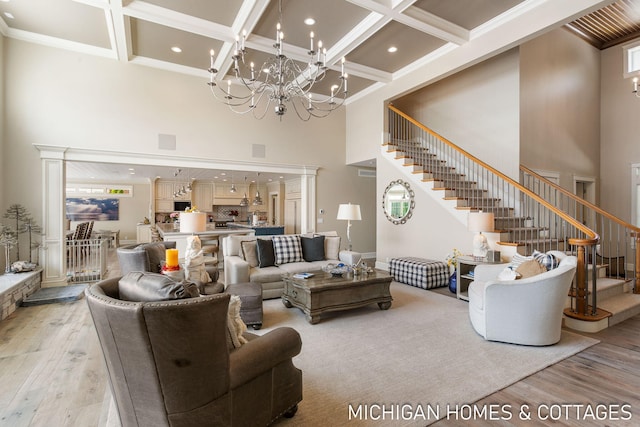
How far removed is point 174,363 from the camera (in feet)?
4.39

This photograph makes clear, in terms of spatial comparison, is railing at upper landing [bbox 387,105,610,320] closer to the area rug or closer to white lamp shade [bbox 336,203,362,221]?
the area rug

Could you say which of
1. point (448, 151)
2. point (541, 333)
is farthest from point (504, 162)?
point (541, 333)

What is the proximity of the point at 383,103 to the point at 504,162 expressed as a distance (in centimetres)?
275

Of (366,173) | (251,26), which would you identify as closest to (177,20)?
(251,26)

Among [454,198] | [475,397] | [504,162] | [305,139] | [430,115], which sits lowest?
[475,397]

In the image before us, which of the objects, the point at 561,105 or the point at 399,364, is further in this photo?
the point at 561,105

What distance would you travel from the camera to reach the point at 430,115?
7801mm

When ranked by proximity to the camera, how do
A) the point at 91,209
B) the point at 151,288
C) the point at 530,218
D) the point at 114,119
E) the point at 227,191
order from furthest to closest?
1. the point at 227,191
2. the point at 91,209
3. the point at 530,218
4. the point at 114,119
5. the point at 151,288

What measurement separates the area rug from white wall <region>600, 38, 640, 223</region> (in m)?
6.01

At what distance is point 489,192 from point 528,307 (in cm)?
414

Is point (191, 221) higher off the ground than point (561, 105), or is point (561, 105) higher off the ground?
point (561, 105)

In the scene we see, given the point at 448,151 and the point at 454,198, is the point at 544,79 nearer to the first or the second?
the point at 448,151

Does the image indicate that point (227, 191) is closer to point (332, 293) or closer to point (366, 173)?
point (366, 173)

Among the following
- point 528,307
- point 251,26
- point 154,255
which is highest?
point 251,26
